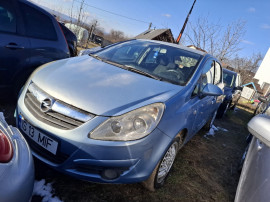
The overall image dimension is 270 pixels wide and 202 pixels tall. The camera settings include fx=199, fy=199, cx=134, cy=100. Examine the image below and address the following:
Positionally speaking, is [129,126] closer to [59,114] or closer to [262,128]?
[59,114]

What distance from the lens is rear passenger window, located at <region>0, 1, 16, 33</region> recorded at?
2645 millimetres

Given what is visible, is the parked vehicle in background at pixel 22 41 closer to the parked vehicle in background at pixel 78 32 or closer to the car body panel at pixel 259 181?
the car body panel at pixel 259 181

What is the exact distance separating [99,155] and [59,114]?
48 centimetres

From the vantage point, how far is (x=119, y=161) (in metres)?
1.58

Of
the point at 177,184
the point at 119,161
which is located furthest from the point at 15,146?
the point at 177,184

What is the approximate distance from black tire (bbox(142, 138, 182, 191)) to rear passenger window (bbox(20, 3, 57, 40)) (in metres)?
2.58

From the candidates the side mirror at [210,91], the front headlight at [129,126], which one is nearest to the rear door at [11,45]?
the front headlight at [129,126]

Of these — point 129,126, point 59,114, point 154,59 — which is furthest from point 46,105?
point 154,59

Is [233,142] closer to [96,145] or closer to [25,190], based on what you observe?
[96,145]

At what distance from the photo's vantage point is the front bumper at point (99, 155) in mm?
1540

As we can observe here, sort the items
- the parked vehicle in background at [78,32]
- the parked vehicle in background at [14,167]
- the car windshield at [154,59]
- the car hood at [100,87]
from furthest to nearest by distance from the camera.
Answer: the parked vehicle in background at [78,32] → the car windshield at [154,59] → the car hood at [100,87] → the parked vehicle in background at [14,167]

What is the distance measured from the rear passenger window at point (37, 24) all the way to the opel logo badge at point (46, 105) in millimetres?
1747

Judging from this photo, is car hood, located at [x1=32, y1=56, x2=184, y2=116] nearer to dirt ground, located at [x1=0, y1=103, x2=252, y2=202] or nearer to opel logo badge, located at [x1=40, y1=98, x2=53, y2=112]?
opel logo badge, located at [x1=40, y1=98, x2=53, y2=112]

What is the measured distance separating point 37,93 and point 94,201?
43.8 inches
